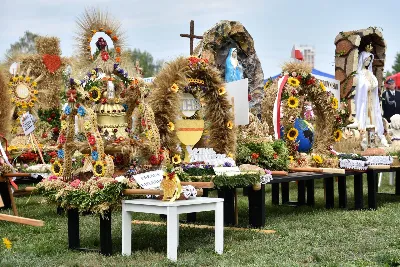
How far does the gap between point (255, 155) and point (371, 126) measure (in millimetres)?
6319

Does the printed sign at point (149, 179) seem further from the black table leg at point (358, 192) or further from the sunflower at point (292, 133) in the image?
the black table leg at point (358, 192)

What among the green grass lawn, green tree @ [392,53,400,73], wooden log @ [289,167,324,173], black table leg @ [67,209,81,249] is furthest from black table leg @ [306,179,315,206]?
green tree @ [392,53,400,73]

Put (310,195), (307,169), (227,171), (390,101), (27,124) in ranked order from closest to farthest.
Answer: (227,171) < (307,169) < (27,124) < (310,195) < (390,101)

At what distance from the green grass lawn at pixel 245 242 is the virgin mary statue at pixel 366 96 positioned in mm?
5112

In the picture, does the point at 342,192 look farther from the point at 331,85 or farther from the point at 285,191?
the point at 331,85

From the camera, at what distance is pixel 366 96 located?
51.7ft

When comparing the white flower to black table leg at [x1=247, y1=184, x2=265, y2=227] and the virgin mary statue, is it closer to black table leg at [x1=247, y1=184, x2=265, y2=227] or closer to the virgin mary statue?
black table leg at [x1=247, y1=184, x2=265, y2=227]

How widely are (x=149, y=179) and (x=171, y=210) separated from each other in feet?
2.00

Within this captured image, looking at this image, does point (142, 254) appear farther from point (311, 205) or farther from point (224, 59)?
point (224, 59)

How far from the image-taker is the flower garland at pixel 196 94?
8734 millimetres

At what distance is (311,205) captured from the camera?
39.1ft

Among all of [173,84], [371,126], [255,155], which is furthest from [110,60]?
[371,126]

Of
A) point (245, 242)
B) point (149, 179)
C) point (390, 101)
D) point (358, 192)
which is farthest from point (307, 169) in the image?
point (390, 101)

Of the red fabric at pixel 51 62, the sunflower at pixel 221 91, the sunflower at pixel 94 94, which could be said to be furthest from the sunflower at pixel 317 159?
the red fabric at pixel 51 62
